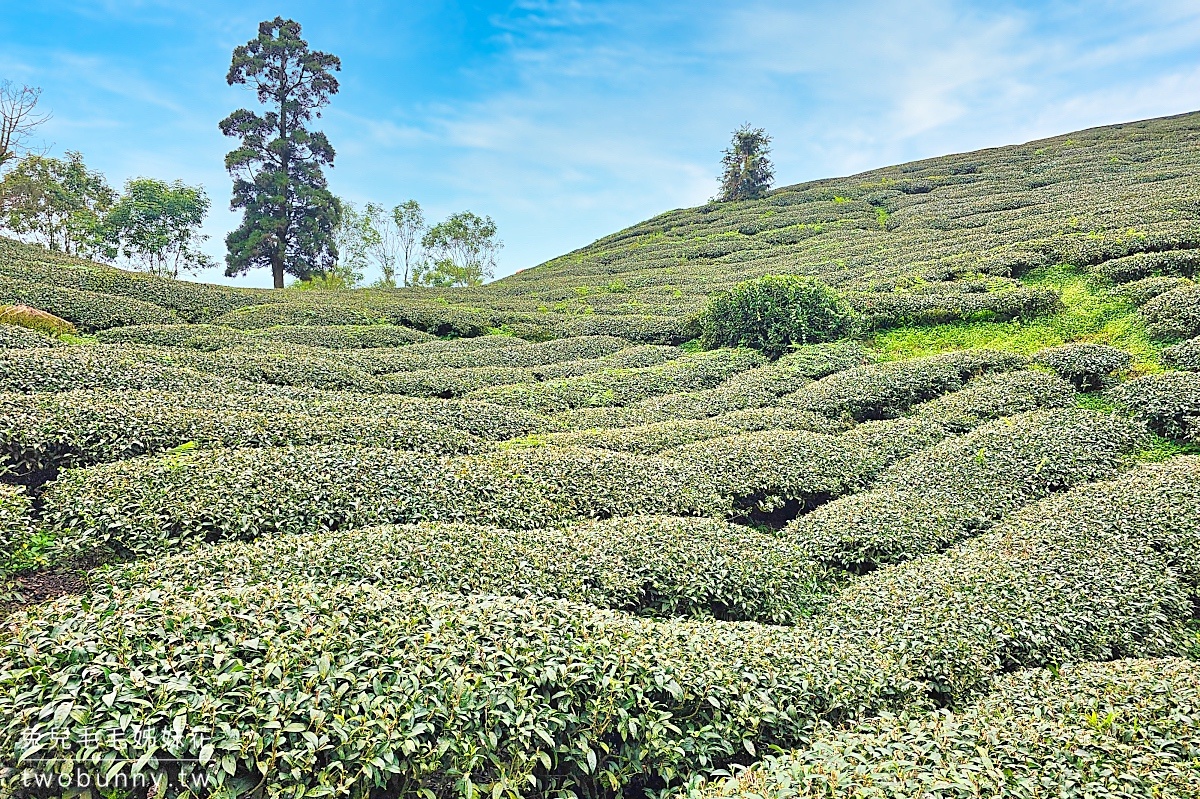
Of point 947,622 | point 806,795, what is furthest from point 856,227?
point 806,795

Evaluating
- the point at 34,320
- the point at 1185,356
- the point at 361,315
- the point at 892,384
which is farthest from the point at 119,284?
the point at 1185,356

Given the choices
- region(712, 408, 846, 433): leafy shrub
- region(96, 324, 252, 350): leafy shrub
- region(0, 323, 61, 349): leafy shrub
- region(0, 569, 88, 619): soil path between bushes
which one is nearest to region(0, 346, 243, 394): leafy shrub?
region(0, 323, 61, 349): leafy shrub

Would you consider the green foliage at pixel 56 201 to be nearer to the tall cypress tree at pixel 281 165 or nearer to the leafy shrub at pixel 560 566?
the tall cypress tree at pixel 281 165

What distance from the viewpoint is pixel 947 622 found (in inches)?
227

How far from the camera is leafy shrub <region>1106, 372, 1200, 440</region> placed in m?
9.62

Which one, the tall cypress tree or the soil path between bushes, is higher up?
the tall cypress tree

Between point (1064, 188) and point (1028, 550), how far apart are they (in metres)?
29.0

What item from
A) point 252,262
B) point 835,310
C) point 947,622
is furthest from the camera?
point 252,262

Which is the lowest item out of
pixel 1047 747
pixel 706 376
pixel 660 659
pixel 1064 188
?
pixel 1047 747

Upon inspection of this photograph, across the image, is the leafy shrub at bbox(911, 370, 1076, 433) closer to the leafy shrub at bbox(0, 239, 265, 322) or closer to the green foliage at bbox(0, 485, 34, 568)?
the green foliage at bbox(0, 485, 34, 568)

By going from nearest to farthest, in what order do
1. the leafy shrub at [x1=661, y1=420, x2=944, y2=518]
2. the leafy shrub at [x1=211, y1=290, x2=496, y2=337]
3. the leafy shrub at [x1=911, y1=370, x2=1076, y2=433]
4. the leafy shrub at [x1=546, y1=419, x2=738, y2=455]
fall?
the leafy shrub at [x1=661, y1=420, x2=944, y2=518] < the leafy shrub at [x1=546, y1=419, x2=738, y2=455] < the leafy shrub at [x1=911, y1=370, x2=1076, y2=433] < the leafy shrub at [x1=211, y1=290, x2=496, y2=337]

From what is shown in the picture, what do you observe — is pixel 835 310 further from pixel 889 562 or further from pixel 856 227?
pixel 856 227

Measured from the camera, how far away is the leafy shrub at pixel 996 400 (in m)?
10.6

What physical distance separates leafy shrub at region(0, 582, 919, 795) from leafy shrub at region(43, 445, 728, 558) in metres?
1.92
